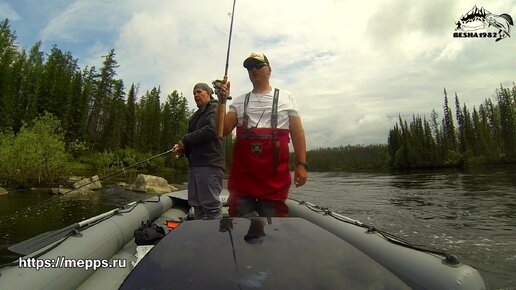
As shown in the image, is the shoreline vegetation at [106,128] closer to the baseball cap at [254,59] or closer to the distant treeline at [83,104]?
the distant treeline at [83,104]

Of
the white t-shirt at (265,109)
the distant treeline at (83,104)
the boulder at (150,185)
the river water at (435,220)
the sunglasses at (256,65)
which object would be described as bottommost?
the river water at (435,220)

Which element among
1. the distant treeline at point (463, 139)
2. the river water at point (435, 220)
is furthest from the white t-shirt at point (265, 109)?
the distant treeline at point (463, 139)

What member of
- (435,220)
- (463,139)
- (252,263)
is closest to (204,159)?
(252,263)

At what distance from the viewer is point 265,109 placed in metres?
3.38

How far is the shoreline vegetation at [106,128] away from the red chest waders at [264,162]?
22556mm

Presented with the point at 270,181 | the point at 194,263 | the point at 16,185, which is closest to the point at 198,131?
the point at 270,181

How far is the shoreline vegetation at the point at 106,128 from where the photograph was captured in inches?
928

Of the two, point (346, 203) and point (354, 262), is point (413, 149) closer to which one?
point (346, 203)

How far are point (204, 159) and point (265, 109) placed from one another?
55.2 inches

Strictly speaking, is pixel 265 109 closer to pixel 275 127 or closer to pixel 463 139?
pixel 275 127

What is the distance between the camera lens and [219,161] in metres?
4.52

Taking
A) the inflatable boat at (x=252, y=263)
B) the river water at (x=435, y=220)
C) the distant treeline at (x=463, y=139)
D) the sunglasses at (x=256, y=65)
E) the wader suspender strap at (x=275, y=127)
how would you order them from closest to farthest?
the inflatable boat at (x=252, y=263) < the wader suspender strap at (x=275, y=127) < the sunglasses at (x=256, y=65) < the river water at (x=435, y=220) < the distant treeline at (x=463, y=139)

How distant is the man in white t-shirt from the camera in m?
3.26

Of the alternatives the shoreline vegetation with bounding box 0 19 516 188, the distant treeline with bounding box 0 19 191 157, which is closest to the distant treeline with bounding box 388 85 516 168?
the shoreline vegetation with bounding box 0 19 516 188
